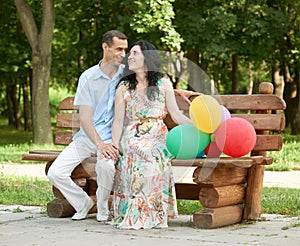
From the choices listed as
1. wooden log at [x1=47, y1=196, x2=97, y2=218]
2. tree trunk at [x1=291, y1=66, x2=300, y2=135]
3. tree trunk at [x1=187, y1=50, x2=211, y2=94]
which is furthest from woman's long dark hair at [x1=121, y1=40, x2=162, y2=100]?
tree trunk at [x1=291, y1=66, x2=300, y2=135]

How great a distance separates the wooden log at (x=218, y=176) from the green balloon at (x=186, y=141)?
172 millimetres

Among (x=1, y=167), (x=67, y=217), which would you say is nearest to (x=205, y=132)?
(x=67, y=217)

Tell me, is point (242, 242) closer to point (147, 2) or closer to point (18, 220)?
point (18, 220)

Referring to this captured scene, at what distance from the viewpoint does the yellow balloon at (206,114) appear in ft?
22.9

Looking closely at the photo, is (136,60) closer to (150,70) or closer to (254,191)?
(150,70)

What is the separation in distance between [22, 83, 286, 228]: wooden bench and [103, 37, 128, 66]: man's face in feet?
2.06

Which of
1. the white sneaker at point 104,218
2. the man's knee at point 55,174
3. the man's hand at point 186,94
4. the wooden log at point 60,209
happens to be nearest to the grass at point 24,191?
the wooden log at point 60,209

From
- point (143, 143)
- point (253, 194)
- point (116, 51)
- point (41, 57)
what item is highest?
point (41, 57)

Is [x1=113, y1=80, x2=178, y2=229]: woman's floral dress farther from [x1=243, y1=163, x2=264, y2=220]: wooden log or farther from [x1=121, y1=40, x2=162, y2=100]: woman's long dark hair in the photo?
[x1=243, y1=163, x2=264, y2=220]: wooden log

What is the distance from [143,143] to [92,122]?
0.58m

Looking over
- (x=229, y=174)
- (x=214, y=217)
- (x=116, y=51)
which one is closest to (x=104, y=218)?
(x=214, y=217)

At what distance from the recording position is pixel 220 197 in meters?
7.23

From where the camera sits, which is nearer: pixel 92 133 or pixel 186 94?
pixel 92 133

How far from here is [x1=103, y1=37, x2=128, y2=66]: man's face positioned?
7.69m
